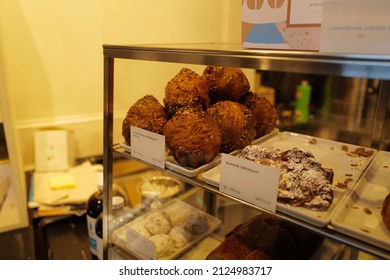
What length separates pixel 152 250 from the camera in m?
0.97

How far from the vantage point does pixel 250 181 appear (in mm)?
673

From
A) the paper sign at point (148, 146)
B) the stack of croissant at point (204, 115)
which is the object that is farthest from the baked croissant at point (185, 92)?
the paper sign at point (148, 146)

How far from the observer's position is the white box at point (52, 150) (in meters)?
1.76

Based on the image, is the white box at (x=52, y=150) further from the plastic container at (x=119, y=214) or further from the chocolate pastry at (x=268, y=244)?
the chocolate pastry at (x=268, y=244)

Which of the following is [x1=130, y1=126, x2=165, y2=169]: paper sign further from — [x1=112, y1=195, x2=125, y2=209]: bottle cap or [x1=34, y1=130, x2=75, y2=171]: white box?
[x1=34, y1=130, x2=75, y2=171]: white box

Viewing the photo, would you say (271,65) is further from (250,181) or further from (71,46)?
(71,46)

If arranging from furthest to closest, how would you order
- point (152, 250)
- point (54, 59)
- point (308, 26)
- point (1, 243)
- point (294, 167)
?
1. point (54, 59)
2. point (1, 243)
3. point (152, 250)
4. point (294, 167)
5. point (308, 26)

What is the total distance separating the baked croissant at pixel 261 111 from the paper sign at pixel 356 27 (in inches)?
18.7

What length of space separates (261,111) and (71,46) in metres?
1.26

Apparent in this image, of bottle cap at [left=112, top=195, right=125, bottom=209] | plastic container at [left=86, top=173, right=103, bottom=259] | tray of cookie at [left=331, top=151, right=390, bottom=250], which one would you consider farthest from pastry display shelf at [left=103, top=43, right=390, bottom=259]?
plastic container at [left=86, top=173, right=103, bottom=259]
